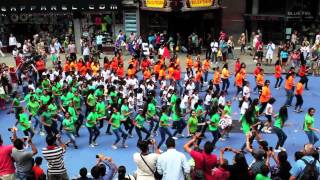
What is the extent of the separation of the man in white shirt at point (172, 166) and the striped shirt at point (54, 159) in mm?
2337

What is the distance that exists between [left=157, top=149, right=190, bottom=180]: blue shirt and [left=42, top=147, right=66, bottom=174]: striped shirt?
A: 92.9 inches

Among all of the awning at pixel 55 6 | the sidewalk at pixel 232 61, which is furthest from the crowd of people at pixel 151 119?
the awning at pixel 55 6

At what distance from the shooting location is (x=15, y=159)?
29.5ft

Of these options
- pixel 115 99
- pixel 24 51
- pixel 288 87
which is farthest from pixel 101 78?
pixel 24 51

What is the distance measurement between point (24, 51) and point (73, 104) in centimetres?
1147

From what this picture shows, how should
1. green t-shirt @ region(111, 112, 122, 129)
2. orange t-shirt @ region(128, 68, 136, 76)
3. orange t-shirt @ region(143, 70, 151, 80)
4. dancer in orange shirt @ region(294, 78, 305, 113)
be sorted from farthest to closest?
1. orange t-shirt @ region(128, 68, 136, 76)
2. orange t-shirt @ region(143, 70, 151, 80)
3. dancer in orange shirt @ region(294, 78, 305, 113)
4. green t-shirt @ region(111, 112, 122, 129)

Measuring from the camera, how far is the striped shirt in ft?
29.7

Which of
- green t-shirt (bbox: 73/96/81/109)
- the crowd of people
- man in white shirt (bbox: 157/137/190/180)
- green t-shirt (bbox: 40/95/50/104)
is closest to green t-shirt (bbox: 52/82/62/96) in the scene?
the crowd of people

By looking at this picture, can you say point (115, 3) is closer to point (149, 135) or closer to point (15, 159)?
point (149, 135)

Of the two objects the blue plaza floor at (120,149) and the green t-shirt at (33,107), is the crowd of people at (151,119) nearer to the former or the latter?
the green t-shirt at (33,107)

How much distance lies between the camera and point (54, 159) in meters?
9.09

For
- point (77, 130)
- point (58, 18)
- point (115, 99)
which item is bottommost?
point (77, 130)

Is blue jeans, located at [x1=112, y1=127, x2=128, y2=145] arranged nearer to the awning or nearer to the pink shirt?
the pink shirt

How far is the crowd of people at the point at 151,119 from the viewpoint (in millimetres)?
8195
